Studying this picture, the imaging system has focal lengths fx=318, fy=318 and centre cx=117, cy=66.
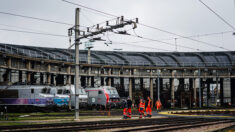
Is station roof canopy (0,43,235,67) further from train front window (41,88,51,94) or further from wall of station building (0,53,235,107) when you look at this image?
train front window (41,88,51,94)

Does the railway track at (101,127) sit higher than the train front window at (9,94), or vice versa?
the train front window at (9,94)

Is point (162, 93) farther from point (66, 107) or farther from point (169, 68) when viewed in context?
point (66, 107)

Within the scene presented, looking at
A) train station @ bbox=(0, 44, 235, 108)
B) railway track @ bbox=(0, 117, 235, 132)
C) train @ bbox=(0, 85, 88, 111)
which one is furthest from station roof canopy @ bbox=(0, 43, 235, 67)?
railway track @ bbox=(0, 117, 235, 132)

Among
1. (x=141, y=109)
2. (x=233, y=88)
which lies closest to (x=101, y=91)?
(x=141, y=109)

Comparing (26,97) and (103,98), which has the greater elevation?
(26,97)

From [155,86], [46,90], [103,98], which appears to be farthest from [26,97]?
[155,86]

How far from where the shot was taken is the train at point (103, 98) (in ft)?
151

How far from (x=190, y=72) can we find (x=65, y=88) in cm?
3862

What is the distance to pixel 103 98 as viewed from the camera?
46.2m

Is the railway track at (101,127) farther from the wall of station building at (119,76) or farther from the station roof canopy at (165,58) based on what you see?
the station roof canopy at (165,58)

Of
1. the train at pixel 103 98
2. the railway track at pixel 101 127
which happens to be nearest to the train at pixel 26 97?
the train at pixel 103 98

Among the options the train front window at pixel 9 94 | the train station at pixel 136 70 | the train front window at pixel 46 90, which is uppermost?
the train station at pixel 136 70

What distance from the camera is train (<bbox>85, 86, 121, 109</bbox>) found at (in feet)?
151

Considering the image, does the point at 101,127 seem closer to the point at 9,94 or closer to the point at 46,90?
the point at 46,90
